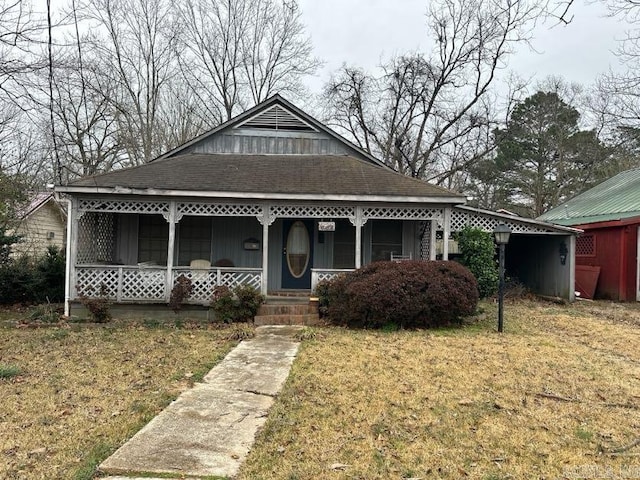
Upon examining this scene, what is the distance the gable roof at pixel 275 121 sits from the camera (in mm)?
13781

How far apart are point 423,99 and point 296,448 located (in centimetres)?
2923

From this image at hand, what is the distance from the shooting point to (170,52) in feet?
87.9

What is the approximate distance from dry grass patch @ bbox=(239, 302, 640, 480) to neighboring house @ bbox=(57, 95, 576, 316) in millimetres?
3654

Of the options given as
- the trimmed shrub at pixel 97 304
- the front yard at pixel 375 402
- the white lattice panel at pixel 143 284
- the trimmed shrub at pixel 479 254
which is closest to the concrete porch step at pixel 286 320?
the front yard at pixel 375 402

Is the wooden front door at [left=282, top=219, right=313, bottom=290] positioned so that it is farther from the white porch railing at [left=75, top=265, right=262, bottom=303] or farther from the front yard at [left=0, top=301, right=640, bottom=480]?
the front yard at [left=0, top=301, right=640, bottom=480]

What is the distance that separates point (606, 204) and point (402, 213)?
10.7 meters

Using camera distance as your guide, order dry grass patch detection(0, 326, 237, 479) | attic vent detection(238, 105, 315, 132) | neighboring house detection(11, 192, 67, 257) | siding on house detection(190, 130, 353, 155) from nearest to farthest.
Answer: dry grass patch detection(0, 326, 237, 479) → attic vent detection(238, 105, 315, 132) → siding on house detection(190, 130, 353, 155) → neighboring house detection(11, 192, 67, 257)

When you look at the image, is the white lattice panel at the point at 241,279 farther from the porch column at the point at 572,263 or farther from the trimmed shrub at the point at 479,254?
the porch column at the point at 572,263

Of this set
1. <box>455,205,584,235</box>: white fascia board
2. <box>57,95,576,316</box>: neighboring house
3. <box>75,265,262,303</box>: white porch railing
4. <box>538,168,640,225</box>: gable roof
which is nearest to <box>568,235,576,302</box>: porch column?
<box>57,95,576,316</box>: neighboring house

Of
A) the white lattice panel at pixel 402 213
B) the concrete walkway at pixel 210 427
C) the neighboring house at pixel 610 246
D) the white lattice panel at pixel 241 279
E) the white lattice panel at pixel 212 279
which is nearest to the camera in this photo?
the concrete walkway at pixel 210 427

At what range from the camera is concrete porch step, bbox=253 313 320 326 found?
394 inches

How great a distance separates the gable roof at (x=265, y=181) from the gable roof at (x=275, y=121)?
2.34ft

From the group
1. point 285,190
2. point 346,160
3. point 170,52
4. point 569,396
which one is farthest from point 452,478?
point 170,52

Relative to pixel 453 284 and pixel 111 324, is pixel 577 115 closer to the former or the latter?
pixel 453 284
